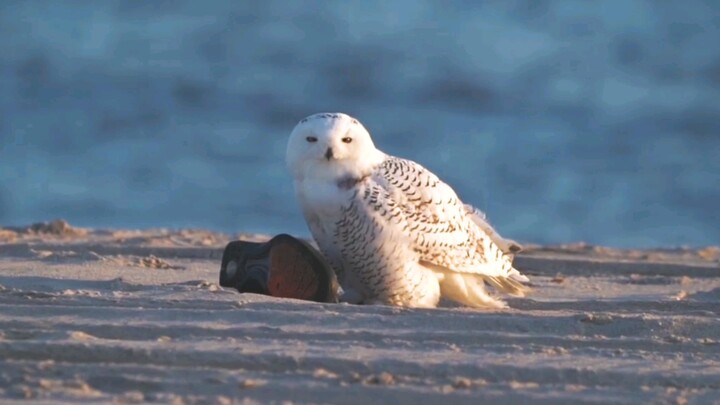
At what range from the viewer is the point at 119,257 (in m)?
6.57

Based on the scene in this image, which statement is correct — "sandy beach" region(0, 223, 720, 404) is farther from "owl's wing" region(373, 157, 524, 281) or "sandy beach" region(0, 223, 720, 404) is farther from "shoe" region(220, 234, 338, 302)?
"owl's wing" region(373, 157, 524, 281)

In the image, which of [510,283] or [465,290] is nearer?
[465,290]

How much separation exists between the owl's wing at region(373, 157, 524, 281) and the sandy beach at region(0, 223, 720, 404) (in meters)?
0.25

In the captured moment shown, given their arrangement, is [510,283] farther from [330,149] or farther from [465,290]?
[330,149]

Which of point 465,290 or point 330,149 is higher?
point 330,149

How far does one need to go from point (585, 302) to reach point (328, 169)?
1089 millimetres

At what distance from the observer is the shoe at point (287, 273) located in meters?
5.26

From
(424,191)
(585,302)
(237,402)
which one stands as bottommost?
(237,402)

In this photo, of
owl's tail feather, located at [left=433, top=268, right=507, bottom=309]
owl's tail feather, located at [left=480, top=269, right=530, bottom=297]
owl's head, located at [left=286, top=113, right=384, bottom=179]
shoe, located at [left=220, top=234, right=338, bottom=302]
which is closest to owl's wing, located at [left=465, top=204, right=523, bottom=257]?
owl's tail feather, located at [left=480, top=269, right=530, bottom=297]

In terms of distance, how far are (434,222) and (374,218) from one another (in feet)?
0.98

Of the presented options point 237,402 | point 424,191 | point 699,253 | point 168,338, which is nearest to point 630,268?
point 699,253

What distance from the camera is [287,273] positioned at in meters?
5.29

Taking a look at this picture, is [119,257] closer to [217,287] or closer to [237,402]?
[217,287]

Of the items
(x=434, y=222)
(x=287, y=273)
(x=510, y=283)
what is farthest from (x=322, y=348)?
(x=510, y=283)
